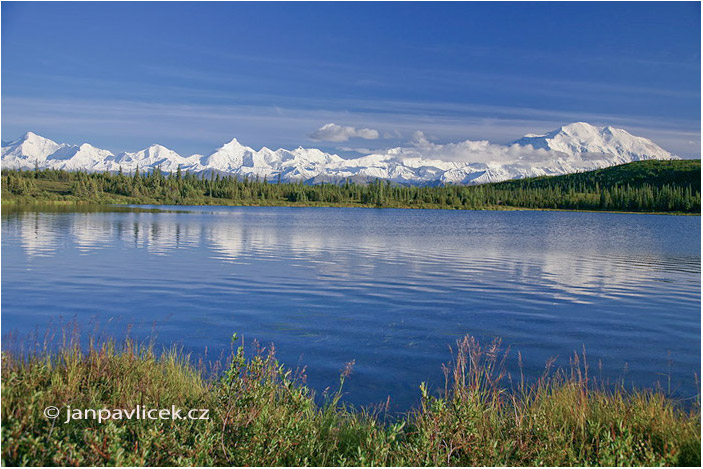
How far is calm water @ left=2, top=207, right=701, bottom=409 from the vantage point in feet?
49.9

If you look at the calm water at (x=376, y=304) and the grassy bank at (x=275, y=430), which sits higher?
the grassy bank at (x=275, y=430)

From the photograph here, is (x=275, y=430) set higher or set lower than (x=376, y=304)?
higher

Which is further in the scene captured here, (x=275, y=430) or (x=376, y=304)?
(x=376, y=304)

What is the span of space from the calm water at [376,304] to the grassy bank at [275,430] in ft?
→ 12.4

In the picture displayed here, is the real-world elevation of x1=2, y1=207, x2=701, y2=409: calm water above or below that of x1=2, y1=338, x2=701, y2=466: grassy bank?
below

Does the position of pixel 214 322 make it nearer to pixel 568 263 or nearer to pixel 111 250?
pixel 111 250

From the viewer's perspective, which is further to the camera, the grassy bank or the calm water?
the calm water

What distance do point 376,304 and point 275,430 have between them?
1454 cm

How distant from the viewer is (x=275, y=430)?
7859 mm

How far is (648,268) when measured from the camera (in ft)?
117

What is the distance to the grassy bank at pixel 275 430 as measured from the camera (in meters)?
6.98

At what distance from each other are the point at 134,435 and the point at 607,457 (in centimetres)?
653

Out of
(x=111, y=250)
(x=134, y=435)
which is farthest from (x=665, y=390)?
(x=111, y=250)

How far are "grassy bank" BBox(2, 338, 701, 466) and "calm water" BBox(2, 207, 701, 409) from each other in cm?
377
